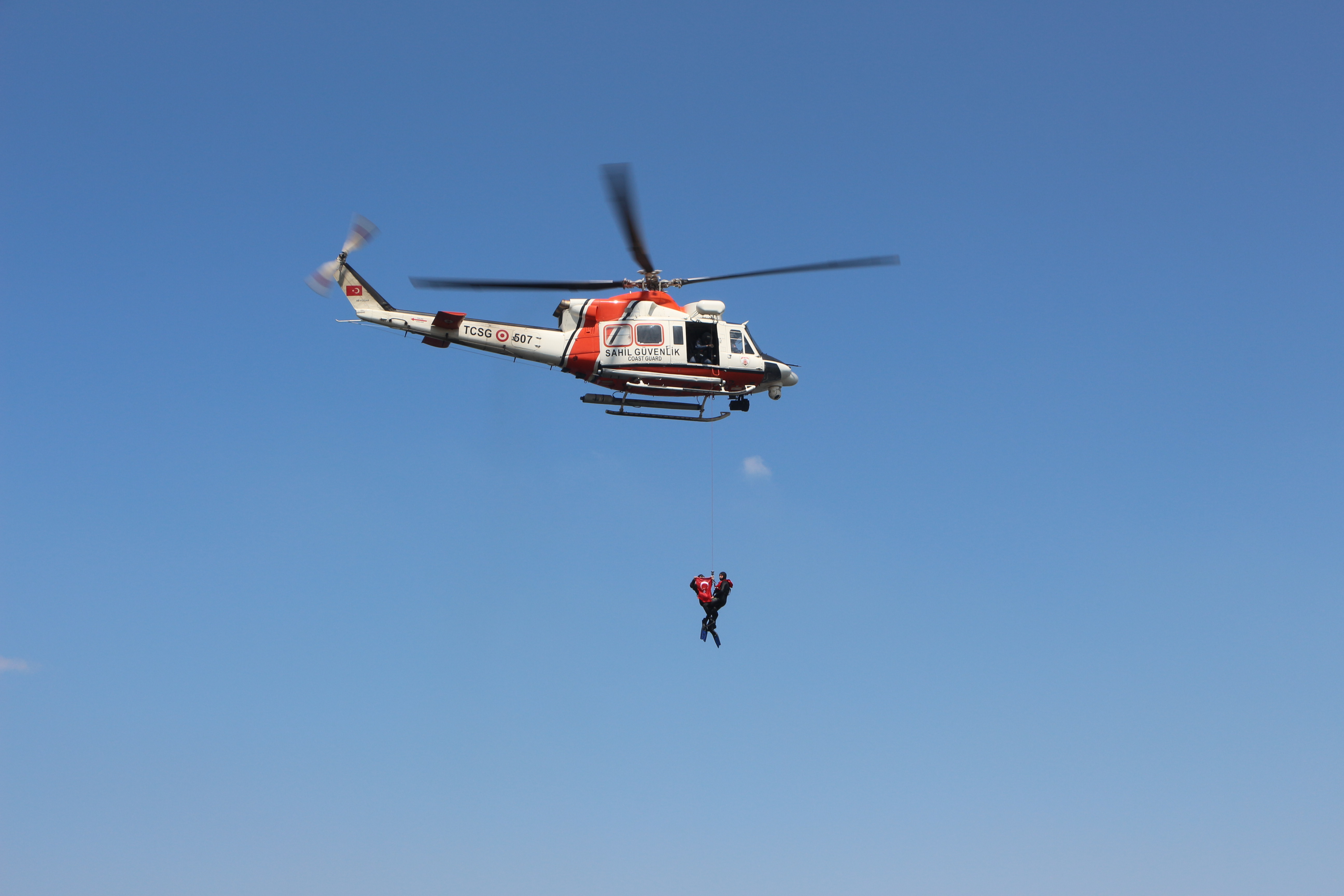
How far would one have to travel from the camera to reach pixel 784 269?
1201 inches

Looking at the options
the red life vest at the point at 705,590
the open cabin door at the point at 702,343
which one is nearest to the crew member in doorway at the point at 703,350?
the open cabin door at the point at 702,343

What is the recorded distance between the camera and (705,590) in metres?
31.6

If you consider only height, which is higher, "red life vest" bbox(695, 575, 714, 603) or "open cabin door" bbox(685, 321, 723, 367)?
"open cabin door" bbox(685, 321, 723, 367)

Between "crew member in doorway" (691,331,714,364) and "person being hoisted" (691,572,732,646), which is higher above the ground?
"crew member in doorway" (691,331,714,364)

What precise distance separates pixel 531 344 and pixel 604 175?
7.70 m

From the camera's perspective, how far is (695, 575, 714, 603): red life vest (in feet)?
104

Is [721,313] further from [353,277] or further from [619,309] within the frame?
[353,277]

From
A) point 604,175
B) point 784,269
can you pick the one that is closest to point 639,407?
point 784,269

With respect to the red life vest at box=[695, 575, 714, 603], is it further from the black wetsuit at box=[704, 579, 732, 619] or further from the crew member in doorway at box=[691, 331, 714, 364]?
the crew member in doorway at box=[691, 331, 714, 364]

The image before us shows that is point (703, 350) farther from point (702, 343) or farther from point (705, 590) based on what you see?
point (705, 590)

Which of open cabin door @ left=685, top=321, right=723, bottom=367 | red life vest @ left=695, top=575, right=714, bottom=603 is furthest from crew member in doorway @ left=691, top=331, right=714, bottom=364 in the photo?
red life vest @ left=695, top=575, right=714, bottom=603

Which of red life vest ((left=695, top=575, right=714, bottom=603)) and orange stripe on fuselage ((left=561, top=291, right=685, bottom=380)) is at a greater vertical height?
orange stripe on fuselage ((left=561, top=291, right=685, bottom=380))

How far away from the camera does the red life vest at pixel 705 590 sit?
104 ft

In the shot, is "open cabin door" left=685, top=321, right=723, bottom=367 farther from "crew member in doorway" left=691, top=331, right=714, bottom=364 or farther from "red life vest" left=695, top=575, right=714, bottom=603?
"red life vest" left=695, top=575, right=714, bottom=603
